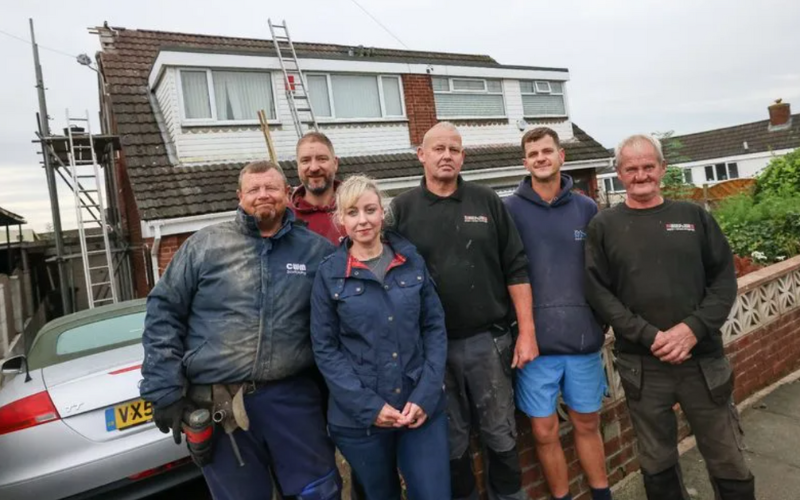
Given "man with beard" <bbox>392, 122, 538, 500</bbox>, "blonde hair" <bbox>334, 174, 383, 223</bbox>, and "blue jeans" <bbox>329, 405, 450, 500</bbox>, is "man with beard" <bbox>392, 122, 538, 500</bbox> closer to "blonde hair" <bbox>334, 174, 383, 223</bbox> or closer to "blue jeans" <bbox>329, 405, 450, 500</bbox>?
"blue jeans" <bbox>329, 405, 450, 500</bbox>

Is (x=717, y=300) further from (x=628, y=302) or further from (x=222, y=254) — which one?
(x=222, y=254)

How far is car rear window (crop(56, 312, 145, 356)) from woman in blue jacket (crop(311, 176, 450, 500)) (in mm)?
2542

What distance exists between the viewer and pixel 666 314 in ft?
7.85

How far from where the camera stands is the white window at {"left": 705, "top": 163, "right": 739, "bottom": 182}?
31.3 metres

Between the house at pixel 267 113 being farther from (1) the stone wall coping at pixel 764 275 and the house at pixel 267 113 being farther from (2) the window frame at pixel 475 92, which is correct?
(1) the stone wall coping at pixel 764 275

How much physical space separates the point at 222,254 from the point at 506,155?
12.4 metres

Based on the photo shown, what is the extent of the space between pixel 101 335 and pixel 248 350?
259 centimetres

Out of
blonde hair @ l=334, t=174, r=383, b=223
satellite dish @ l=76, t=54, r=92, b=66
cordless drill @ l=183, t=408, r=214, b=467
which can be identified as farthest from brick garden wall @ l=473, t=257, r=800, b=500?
satellite dish @ l=76, t=54, r=92, b=66

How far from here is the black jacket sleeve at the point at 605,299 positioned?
2379mm

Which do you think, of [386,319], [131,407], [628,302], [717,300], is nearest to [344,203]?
[386,319]

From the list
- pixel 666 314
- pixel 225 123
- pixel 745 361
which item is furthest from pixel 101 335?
pixel 225 123

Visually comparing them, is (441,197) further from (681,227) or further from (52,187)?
(52,187)

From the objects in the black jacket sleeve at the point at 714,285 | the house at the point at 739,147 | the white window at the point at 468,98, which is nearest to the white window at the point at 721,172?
the house at the point at 739,147

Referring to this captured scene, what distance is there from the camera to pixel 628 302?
248 centimetres
